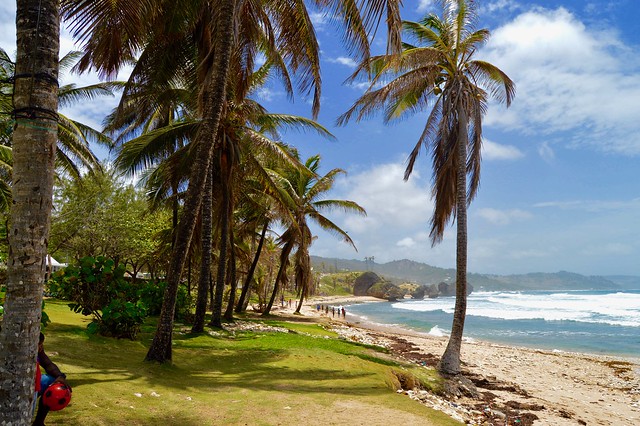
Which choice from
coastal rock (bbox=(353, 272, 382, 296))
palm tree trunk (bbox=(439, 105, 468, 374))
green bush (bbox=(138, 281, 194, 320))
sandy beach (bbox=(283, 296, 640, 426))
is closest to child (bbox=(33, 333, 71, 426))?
sandy beach (bbox=(283, 296, 640, 426))

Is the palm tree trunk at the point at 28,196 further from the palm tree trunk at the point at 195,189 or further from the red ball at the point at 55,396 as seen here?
the palm tree trunk at the point at 195,189

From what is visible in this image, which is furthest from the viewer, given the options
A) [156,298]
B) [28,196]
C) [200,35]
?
[156,298]

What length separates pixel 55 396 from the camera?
12.2 ft

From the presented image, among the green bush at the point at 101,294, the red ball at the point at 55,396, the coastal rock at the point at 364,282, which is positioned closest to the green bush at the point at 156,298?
the green bush at the point at 101,294

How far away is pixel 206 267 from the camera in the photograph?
12867 mm

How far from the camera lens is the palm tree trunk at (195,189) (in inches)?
305

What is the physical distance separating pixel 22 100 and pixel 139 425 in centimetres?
349

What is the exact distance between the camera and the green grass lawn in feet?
16.8

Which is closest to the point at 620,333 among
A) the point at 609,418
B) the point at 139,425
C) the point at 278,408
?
the point at 609,418

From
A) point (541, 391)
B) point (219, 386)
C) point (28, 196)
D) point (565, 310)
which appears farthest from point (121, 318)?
point (565, 310)

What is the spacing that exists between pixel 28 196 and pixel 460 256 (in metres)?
10.9

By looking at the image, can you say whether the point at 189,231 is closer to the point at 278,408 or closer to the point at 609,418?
the point at 278,408

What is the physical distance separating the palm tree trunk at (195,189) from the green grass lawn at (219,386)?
495 mm

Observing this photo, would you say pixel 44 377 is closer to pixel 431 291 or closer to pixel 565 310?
pixel 565 310
